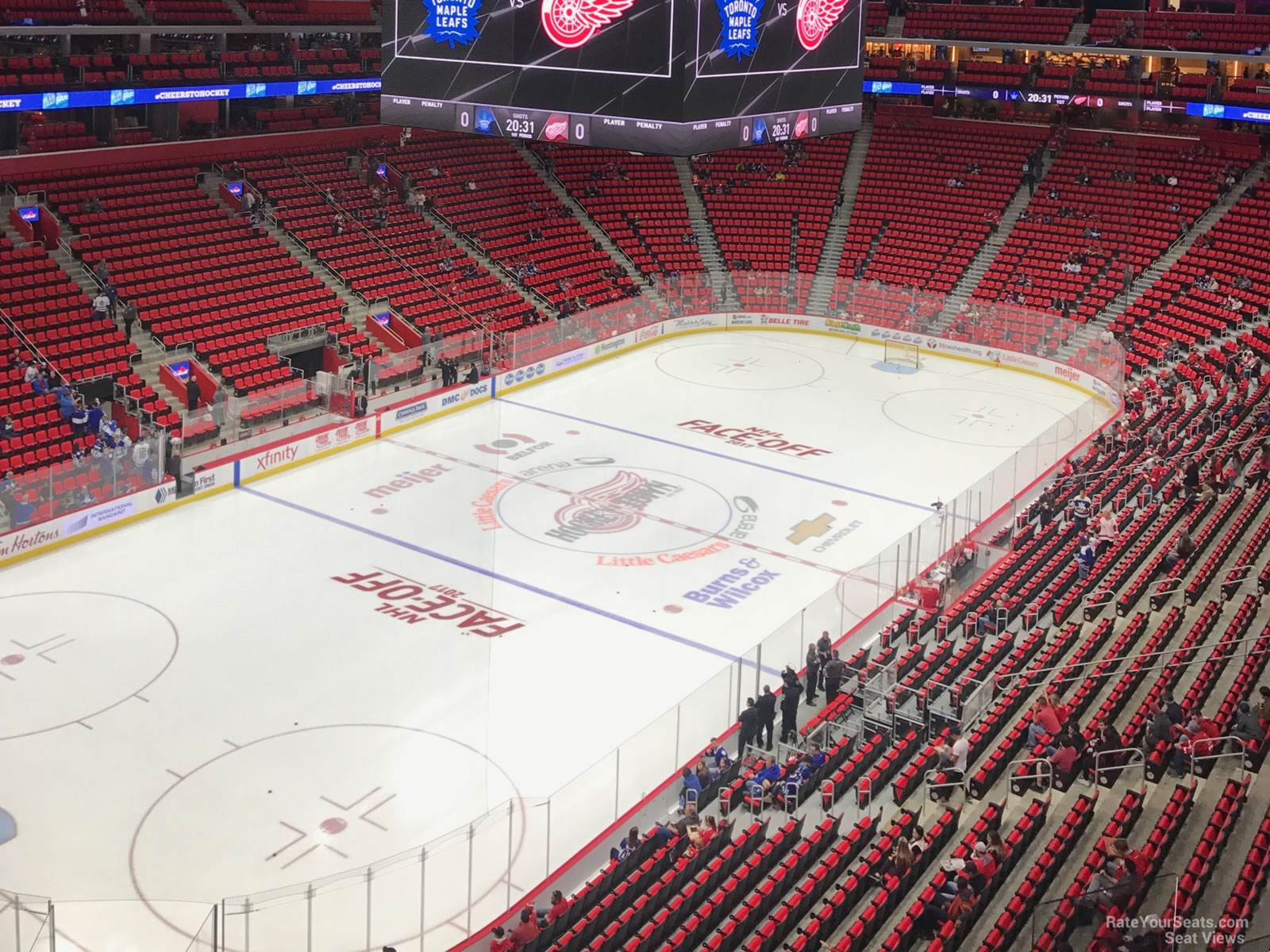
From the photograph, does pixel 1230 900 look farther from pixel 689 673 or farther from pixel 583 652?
pixel 583 652

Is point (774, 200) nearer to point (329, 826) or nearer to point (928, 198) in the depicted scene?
point (928, 198)

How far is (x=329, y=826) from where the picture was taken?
14.9 metres

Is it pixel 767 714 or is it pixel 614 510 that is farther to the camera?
pixel 614 510

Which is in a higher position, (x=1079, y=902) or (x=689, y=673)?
(x=1079, y=902)

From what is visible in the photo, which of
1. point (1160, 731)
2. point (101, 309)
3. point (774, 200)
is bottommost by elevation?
point (1160, 731)

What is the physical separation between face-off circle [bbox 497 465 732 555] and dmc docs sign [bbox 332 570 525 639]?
275 centimetres

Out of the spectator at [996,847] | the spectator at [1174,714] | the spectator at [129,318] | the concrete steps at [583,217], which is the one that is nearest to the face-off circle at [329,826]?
the spectator at [996,847]

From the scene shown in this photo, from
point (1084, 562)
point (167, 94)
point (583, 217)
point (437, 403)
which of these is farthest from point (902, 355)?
point (167, 94)

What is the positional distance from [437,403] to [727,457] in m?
6.59

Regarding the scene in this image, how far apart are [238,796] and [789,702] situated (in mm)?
6419

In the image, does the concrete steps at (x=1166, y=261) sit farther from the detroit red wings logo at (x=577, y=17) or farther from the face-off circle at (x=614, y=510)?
the detroit red wings logo at (x=577, y=17)

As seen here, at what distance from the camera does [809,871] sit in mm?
13375

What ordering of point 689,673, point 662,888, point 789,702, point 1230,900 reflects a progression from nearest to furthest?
point 1230,900 → point 662,888 → point 789,702 → point 689,673

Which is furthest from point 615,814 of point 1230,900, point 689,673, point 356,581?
point 356,581
